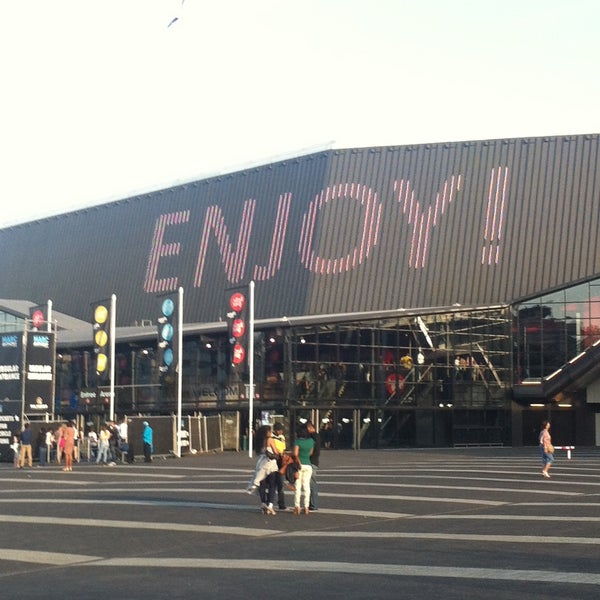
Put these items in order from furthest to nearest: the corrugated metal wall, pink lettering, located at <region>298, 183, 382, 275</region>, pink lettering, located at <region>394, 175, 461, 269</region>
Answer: pink lettering, located at <region>298, 183, 382, 275</region> → pink lettering, located at <region>394, 175, 461, 269</region> → the corrugated metal wall

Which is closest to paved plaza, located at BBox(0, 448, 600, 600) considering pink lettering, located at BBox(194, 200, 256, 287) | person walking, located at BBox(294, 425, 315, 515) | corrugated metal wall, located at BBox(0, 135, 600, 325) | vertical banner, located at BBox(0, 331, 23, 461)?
person walking, located at BBox(294, 425, 315, 515)

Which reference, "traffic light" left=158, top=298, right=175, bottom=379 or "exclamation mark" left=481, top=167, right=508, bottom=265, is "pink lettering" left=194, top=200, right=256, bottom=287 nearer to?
"exclamation mark" left=481, top=167, right=508, bottom=265

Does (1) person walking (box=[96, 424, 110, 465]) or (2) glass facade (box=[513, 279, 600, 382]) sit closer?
(1) person walking (box=[96, 424, 110, 465])

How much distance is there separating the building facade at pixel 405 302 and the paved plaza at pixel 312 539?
2202 cm

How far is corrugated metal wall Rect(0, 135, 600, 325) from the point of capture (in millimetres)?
57375

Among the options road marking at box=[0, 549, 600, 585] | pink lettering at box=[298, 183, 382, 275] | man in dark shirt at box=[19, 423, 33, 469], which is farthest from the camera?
pink lettering at box=[298, 183, 382, 275]

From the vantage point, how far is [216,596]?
11344 millimetres

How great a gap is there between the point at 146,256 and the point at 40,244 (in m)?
13.0

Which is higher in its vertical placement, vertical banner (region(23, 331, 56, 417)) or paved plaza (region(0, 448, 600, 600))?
vertical banner (region(23, 331, 56, 417))

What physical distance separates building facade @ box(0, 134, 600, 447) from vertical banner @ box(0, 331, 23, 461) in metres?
12.2

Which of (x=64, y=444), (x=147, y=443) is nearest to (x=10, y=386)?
(x=64, y=444)

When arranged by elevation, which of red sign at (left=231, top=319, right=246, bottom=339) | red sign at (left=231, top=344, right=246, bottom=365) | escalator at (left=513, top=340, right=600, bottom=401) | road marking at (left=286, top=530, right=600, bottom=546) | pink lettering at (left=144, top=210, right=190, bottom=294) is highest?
pink lettering at (left=144, top=210, right=190, bottom=294)

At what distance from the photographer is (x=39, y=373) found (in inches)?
1622

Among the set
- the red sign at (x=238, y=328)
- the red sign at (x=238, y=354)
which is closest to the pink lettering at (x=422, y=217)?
the red sign at (x=238, y=328)
